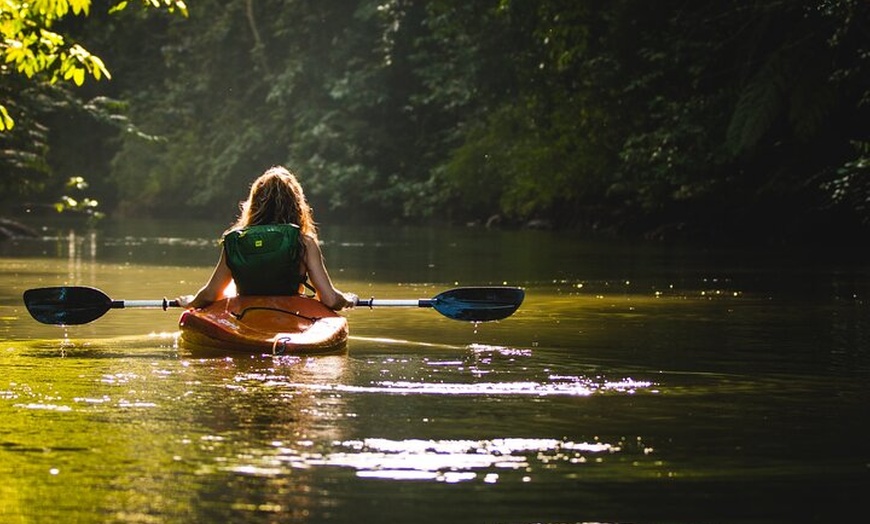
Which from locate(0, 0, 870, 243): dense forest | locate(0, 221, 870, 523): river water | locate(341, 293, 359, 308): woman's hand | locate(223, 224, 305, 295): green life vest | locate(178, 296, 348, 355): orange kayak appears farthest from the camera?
locate(0, 0, 870, 243): dense forest

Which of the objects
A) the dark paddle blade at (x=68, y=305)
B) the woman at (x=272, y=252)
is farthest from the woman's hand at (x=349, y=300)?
the dark paddle blade at (x=68, y=305)

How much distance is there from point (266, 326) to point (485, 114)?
4161 centimetres

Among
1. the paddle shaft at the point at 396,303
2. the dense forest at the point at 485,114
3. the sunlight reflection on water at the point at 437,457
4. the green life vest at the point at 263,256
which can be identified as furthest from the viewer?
the dense forest at the point at 485,114

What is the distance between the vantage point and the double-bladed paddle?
12.9m

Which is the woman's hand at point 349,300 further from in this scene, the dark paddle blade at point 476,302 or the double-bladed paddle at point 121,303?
the dark paddle blade at point 476,302

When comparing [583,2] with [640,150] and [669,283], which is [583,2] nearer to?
[640,150]

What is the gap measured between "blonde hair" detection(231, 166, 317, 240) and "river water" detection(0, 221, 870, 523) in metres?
1.01

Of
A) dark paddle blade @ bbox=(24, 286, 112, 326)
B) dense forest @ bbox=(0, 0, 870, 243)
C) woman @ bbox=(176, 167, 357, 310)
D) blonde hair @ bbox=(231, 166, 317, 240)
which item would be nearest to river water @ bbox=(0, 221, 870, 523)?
dark paddle blade @ bbox=(24, 286, 112, 326)

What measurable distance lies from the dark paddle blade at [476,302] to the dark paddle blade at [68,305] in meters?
2.44

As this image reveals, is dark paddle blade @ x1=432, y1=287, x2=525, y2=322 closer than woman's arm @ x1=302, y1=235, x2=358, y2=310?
No

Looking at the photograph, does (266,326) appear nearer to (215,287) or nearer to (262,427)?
(215,287)

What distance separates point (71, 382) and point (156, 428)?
196 centimetres

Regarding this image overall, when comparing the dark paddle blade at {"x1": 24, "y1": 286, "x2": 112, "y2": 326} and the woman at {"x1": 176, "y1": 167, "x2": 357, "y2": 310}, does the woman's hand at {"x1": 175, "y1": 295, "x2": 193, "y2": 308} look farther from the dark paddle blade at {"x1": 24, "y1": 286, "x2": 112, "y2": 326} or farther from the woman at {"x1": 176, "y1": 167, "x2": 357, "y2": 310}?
the dark paddle blade at {"x1": 24, "y1": 286, "x2": 112, "y2": 326}

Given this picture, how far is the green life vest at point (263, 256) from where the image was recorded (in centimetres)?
1224
